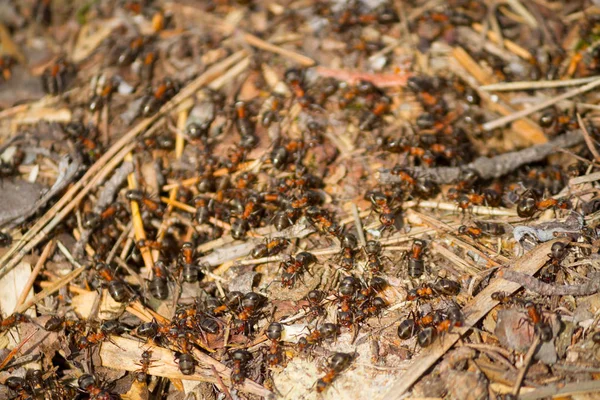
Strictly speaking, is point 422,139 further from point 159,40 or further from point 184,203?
point 159,40

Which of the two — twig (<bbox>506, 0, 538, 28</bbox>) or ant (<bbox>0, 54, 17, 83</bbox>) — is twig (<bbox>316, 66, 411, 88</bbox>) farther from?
ant (<bbox>0, 54, 17, 83</bbox>)

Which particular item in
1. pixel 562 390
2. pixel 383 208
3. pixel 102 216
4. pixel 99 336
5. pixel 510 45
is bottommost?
pixel 562 390

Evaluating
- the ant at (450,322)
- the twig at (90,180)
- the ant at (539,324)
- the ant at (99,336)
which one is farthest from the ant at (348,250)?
the twig at (90,180)

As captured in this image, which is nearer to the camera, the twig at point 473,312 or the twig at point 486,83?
the twig at point 473,312

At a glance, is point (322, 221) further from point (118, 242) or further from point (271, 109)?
point (118, 242)

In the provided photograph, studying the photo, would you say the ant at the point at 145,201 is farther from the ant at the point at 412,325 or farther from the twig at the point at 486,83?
the twig at the point at 486,83

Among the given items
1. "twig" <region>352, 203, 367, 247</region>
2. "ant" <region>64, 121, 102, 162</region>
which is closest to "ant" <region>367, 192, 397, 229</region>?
"twig" <region>352, 203, 367, 247</region>

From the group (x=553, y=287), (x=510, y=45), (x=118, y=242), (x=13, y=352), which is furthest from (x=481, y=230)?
(x=13, y=352)
